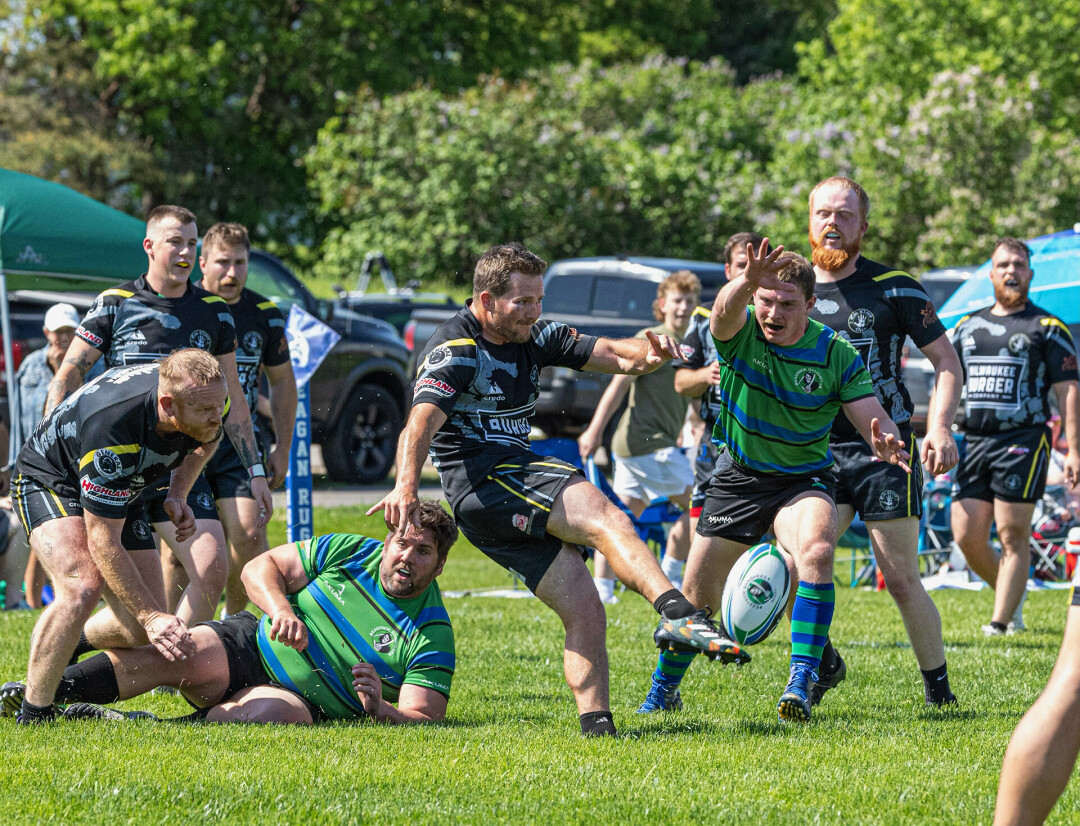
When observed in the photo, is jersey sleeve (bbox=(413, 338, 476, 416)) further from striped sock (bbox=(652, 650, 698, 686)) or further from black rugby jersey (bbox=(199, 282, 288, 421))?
black rugby jersey (bbox=(199, 282, 288, 421))

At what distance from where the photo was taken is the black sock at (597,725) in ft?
16.8

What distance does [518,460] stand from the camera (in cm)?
519

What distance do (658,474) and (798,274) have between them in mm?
4590

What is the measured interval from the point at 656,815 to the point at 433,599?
1.82 metres

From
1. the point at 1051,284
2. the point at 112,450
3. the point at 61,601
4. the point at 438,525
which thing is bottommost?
the point at 61,601

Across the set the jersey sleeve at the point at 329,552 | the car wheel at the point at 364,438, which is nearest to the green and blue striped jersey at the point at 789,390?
the jersey sleeve at the point at 329,552

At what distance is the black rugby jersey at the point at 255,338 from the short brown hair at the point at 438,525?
2209mm

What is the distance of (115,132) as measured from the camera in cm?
3067

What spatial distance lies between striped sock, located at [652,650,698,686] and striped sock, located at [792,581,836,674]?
0.49m

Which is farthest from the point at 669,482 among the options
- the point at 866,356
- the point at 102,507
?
the point at 102,507

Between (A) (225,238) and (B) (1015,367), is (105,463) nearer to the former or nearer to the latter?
(A) (225,238)

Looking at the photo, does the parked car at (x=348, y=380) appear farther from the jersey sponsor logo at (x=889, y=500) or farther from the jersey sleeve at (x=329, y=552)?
the jersey sponsor logo at (x=889, y=500)

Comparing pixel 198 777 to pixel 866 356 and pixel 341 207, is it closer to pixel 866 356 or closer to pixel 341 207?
pixel 866 356

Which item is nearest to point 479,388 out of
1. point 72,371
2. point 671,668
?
point 671,668
